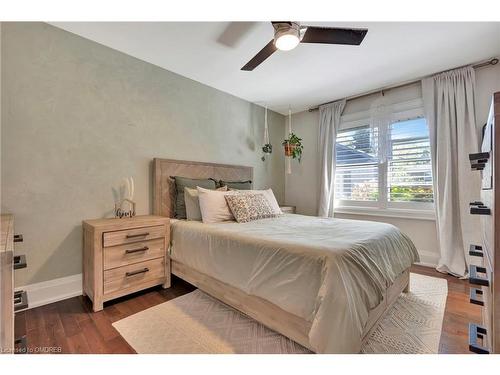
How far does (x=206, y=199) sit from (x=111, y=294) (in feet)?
3.72

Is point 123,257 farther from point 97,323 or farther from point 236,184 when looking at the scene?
point 236,184

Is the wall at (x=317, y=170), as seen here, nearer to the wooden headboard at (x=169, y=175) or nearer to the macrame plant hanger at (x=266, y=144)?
the macrame plant hanger at (x=266, y=144)

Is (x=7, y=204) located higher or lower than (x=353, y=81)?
lower

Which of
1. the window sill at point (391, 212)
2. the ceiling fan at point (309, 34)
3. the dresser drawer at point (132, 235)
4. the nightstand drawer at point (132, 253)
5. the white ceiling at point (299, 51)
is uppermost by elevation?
the white ceiling at point (299, 51)

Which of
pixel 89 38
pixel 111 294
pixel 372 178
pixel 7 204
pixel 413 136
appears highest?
pixel 89 38

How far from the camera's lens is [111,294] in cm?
180

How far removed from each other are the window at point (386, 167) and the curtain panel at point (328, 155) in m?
0.14

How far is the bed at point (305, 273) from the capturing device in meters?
1.10

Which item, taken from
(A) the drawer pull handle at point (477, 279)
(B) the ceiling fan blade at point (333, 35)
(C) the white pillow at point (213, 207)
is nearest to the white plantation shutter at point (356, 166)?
(B) the ceiling fan blade at point (333, 35)

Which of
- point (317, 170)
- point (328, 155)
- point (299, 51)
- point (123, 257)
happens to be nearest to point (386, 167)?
point (328, 155)

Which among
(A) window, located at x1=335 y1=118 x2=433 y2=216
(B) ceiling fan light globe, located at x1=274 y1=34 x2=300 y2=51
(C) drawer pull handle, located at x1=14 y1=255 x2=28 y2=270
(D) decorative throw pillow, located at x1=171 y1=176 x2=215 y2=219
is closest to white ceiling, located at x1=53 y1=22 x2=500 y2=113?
(B) ceiling fan light globe, located at x1=274 y1=34 x2=300 y2=51

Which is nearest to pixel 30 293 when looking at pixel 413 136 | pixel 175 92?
pixel 175 92

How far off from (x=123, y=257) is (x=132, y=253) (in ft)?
0.24
